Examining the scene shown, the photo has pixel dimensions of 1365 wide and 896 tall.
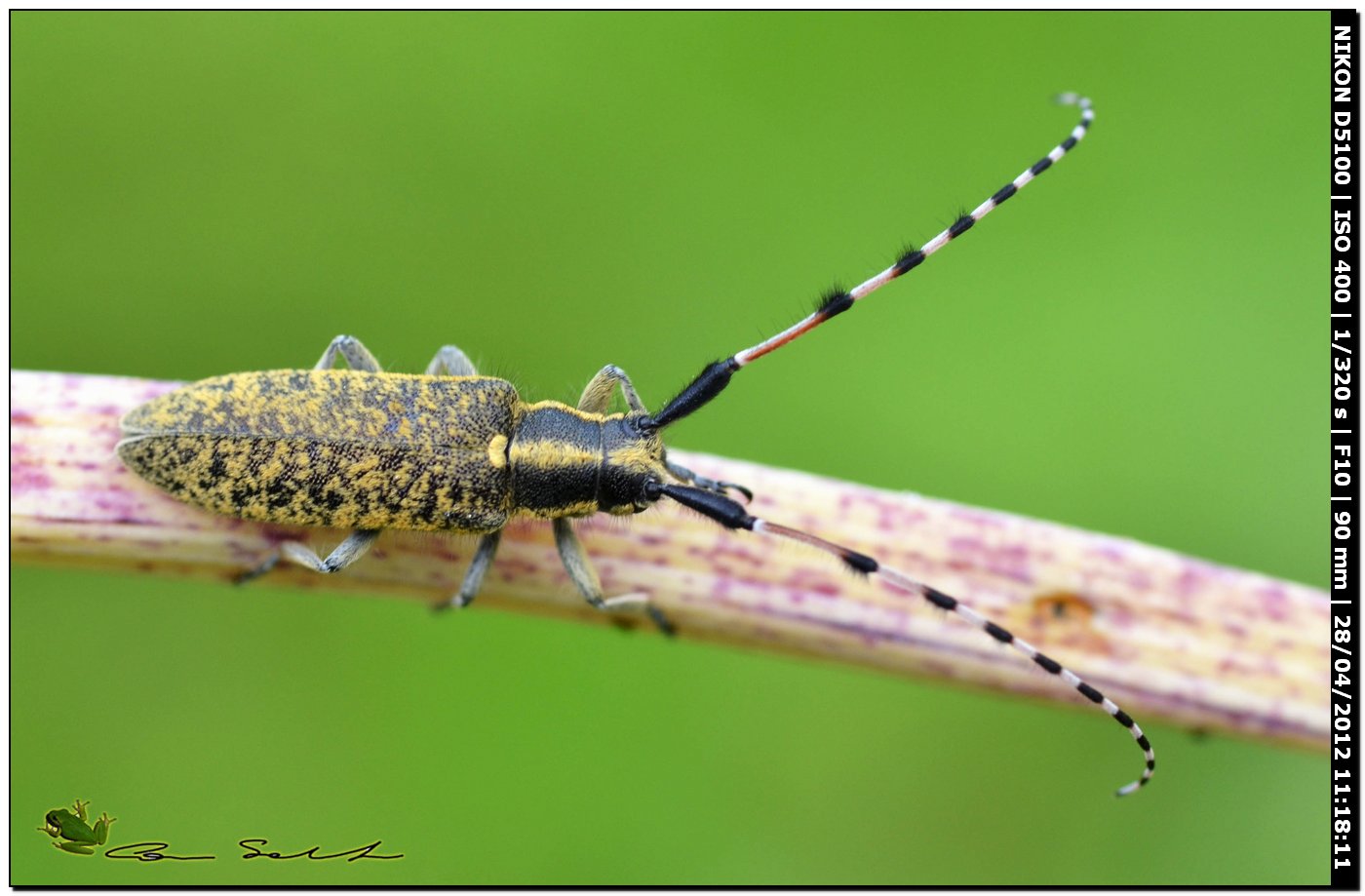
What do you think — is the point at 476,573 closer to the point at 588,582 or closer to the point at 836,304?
the point at 588,582

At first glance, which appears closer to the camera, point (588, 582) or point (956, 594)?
point (956, 594)

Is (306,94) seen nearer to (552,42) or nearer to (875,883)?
(552,42)

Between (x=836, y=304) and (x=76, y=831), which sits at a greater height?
(x=836, y=304)

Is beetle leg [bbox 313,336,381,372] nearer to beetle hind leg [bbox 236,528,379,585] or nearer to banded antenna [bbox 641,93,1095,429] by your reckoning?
beetle hind leg [bbox 236,528,379,585]

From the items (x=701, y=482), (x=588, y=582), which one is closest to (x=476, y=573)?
(x=588, y=582)

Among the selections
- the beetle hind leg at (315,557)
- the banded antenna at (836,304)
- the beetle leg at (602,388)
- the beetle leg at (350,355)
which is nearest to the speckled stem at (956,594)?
the beetle hind leg at (315,557)
